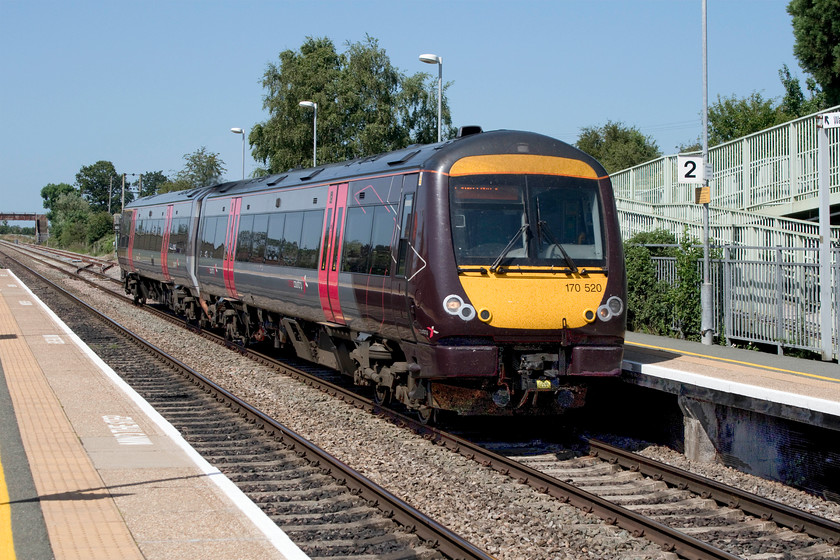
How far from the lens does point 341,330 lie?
41.9ft

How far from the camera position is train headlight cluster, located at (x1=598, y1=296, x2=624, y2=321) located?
996 centimetres

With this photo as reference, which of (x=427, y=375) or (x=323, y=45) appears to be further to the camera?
(x=323, y=45)

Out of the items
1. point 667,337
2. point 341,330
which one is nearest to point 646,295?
point 667,337

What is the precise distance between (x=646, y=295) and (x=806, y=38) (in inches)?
979

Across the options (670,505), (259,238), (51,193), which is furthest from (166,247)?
(51,193)

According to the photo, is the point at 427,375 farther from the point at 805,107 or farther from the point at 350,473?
the point at 805,107

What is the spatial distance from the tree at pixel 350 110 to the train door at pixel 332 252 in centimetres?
4079

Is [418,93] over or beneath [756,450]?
over

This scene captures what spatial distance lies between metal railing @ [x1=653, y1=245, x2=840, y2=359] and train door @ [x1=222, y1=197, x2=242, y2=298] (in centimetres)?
907

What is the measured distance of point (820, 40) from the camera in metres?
36.8

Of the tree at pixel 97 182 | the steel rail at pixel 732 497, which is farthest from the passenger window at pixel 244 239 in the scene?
the tree at pixel 97 182

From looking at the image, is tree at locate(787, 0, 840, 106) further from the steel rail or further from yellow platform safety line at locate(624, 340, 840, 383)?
the steel rail

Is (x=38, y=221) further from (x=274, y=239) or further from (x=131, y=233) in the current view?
(x=274, y=239)

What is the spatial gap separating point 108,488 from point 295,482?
1.83m
